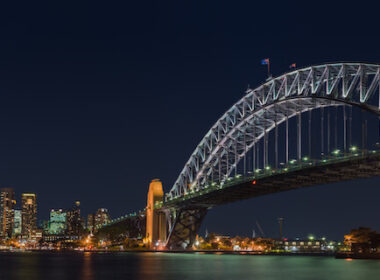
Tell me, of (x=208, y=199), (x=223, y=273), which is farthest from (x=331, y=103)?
(x=208, y=199)

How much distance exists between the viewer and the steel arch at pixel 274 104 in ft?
168

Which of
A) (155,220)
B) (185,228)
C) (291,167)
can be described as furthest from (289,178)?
(155,220)

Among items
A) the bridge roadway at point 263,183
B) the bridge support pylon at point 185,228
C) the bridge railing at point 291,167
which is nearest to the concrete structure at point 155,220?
the bridge roadway at point 263,183

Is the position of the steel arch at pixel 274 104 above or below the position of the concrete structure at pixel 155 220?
above

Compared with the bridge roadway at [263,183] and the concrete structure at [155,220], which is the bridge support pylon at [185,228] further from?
the concrete structure at [155,220]

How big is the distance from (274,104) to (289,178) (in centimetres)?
884

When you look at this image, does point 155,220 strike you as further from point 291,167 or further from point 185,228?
point 291,167

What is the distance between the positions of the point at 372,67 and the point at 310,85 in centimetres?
1046

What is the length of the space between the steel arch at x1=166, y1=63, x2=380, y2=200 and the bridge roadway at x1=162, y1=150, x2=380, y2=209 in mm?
4157

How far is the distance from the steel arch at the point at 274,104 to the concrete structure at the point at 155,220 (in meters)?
3.91

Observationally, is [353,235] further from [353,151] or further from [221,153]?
[353,151]

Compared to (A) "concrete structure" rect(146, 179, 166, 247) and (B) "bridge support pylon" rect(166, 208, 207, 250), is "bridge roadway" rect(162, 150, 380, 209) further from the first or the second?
(A) "concrete structure" rect(146, 179, 166, 247)

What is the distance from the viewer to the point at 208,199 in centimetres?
8006

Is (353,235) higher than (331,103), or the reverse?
(331,103)
